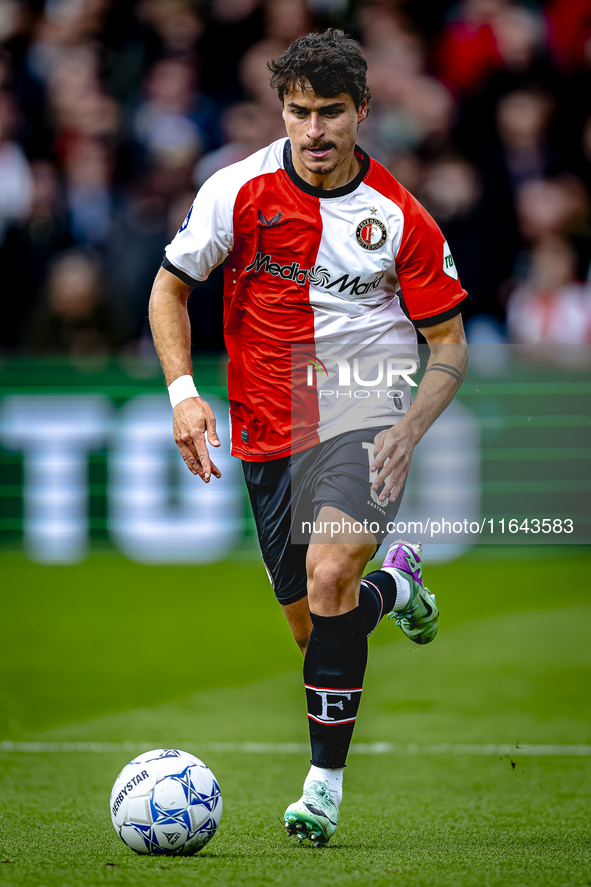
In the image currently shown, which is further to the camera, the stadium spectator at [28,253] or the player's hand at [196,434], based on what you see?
the stadium spectator at [28,253]

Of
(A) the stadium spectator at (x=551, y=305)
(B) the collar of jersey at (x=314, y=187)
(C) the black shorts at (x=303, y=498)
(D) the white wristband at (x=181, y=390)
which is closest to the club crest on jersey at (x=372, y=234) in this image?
(B) the collar of jersey at (x=314, y=187)

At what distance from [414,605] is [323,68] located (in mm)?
2101

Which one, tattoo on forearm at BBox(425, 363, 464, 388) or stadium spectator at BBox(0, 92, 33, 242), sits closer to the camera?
tattoo on forearm at BBox(425, 363, 464, 388)

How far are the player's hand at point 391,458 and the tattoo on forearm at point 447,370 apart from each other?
36cm

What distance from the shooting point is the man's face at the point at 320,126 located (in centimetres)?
396

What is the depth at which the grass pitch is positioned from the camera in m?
3.52

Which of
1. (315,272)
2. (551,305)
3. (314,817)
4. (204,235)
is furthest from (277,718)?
(551,305)

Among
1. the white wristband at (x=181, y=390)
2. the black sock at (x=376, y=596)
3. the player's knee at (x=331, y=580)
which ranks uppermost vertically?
the white wristband at (x=181, y=390)

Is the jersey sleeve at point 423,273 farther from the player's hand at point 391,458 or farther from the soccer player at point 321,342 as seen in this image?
the player's hand at point 391,458

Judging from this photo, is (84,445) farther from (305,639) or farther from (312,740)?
(312,740)

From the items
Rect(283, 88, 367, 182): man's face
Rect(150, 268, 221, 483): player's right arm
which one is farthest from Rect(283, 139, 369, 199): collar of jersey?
Rect(150, 268, 221, 483): player's right arm

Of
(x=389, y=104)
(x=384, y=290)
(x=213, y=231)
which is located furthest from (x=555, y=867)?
(x=389, y=104)

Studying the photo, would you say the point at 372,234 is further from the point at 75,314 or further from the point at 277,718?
the point at 75,314

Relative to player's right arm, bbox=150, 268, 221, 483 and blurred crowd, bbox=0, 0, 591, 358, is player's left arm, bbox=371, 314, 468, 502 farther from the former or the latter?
blurred crowd, bbox=0, 0, 591, 358
